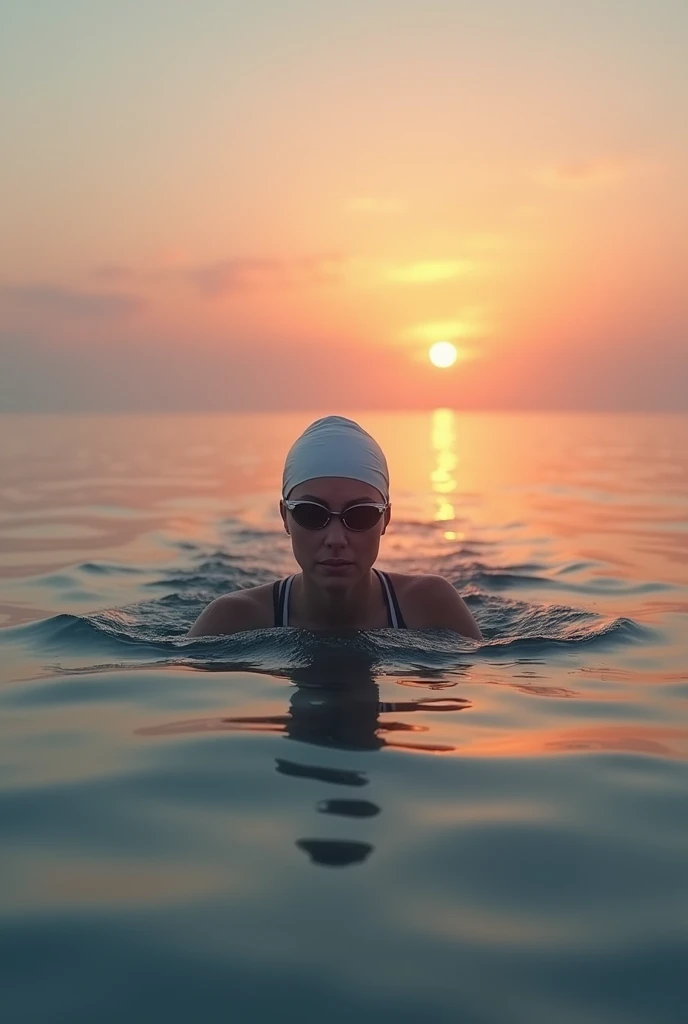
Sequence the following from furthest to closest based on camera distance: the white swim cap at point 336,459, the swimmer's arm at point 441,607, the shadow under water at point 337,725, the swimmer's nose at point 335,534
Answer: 1. the swimmer's arm at point 441,607
2. the white swim cap at point 336,459
3. the swimmer's nose at point 335,534
4. the shadow under water at point 337,725

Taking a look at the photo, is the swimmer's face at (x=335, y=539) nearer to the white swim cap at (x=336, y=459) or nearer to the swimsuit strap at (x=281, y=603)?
the white swim cap at (x=336, y=459)

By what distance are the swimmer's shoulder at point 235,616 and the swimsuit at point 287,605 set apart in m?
0.04

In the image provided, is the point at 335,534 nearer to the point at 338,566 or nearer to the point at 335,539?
the point at 335,539

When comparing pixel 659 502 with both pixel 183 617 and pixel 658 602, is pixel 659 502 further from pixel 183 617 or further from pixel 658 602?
pixel 183 617

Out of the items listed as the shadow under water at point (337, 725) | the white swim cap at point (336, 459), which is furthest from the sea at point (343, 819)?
the white swim cap at point (336, 459)

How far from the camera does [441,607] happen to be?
611cm

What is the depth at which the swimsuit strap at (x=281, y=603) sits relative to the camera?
6.04 metres

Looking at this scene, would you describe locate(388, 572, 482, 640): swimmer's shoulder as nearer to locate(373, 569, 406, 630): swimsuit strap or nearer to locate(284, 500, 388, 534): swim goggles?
locate(373, 569, 406, 630): swimsuit strap

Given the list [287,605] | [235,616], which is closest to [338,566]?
[287,605]

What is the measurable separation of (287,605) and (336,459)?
968 mm

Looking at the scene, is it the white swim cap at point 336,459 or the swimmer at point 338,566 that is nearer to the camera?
the swimmer at point 338,566

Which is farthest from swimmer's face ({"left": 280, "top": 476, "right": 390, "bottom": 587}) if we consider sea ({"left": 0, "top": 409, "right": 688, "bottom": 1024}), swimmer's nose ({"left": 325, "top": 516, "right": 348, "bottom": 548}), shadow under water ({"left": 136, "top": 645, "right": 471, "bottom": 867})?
shadow under water ({"left": 136, "top": 645, "right": 471, "bottom": 867})

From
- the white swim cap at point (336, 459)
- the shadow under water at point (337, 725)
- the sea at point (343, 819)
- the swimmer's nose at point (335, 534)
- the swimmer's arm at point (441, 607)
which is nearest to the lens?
the sea at point (343, 819)

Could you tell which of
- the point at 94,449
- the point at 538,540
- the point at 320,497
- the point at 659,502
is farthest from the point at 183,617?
the point at 94,449
